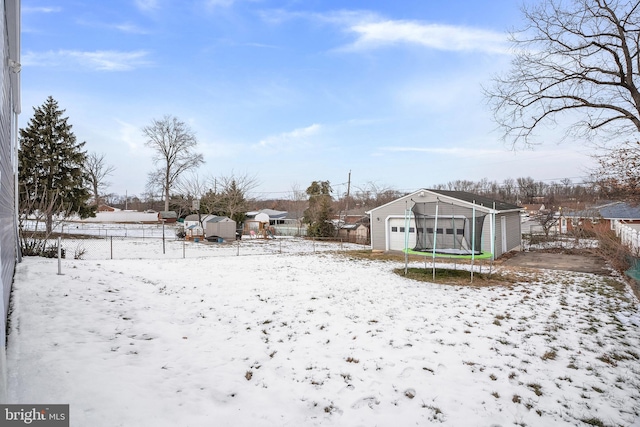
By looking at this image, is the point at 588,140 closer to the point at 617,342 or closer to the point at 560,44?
the point at 560,44

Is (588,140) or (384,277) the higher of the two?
(588,140)

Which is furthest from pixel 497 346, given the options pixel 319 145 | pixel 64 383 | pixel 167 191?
pixel 167 191

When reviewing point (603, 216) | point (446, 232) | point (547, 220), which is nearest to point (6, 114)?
point (446, 232)

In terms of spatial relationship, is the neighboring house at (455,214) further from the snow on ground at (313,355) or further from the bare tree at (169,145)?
the bare tree at (169,145)

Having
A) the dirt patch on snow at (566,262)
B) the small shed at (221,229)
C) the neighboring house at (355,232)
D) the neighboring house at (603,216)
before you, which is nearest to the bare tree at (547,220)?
the neighboring house at (603,216)

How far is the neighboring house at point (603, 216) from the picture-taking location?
18.8 metres

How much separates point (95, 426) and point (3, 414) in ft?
1.83

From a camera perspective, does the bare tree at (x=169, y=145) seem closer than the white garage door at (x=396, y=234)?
No

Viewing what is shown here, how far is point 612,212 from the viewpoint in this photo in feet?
71.6

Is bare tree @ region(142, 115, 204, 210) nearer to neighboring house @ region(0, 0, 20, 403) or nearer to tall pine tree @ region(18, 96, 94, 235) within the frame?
tall pine tree @ region(18, 96, 94, 235)

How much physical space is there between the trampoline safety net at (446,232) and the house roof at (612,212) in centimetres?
1368

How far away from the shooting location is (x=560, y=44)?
698cm

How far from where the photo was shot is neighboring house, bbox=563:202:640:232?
18766 mm

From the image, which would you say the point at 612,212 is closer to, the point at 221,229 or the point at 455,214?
the point at 455,214
